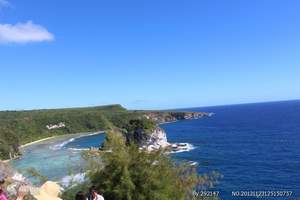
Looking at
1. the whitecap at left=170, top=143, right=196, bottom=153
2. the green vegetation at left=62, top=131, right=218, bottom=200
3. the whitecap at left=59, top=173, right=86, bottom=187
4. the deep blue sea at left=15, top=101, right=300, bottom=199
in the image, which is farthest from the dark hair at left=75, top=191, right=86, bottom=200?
the whitecap at left=170, top=143, right=196, bottom=153

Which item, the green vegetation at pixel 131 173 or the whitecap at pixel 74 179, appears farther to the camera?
the whitecap at pixel 74 179

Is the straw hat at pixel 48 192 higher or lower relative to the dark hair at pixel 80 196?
lower

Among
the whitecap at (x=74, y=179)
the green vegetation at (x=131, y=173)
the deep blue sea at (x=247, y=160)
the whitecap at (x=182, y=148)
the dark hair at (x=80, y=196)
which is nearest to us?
the dark hair at (x=80, y=196)

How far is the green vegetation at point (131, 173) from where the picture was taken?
18.1 m

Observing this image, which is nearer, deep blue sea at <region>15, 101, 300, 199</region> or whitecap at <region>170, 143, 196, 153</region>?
deep blue sea at <region>15, 101, 300, 199</region>

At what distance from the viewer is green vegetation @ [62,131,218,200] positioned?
18.1 meters

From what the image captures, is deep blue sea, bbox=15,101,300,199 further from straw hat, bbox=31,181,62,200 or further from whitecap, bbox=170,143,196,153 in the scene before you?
straw hat, bbox=31,181,62,200

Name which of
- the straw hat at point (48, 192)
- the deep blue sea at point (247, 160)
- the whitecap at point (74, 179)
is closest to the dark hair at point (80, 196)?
the whitecap at point (74, 179)

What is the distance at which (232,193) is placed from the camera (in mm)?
56938

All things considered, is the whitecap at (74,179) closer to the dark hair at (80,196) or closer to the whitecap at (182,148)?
the dark hair at (80,196)

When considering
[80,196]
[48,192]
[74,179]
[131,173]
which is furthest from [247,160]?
[80,196]

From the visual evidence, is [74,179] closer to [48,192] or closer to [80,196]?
[48,192]

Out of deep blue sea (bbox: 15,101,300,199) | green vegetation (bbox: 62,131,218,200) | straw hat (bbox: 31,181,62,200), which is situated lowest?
deep blue sea (bbox: 15,101,300,199)

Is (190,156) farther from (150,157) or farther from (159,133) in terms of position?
(150,157)
